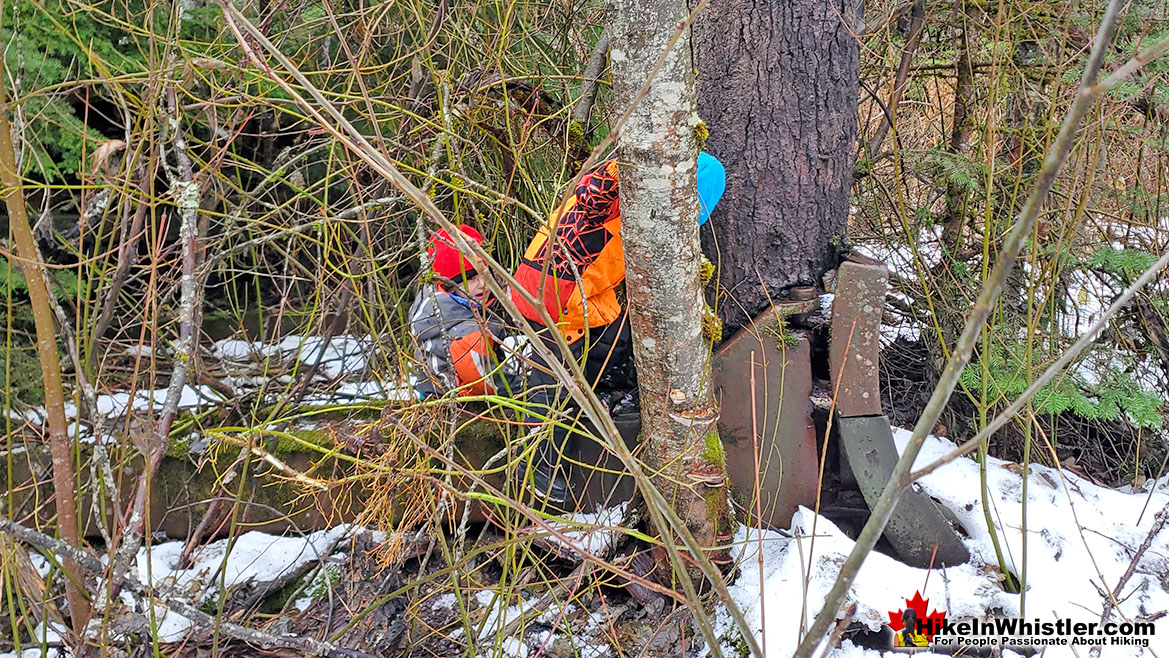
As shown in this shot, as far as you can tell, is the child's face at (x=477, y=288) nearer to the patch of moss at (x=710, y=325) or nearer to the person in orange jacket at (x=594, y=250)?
the person in orange jacket at (x=594, y=250)

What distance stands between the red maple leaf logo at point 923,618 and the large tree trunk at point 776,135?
1067 millimetres

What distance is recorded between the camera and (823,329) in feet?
8.61

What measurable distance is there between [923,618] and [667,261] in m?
1.36

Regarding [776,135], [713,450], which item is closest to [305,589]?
[713,450]

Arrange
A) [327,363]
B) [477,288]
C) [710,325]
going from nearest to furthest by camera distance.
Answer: [710,325] → [477,288] → [327,363]

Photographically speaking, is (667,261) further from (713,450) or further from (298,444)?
(298,444)

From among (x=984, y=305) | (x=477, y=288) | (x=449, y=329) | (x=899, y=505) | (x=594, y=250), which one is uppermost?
(x=984, y=305)

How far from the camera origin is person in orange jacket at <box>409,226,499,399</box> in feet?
8.78

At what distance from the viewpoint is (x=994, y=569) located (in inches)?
95.0

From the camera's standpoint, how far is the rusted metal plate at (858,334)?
2508mm

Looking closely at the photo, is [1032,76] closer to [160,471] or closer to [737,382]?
[737,382]

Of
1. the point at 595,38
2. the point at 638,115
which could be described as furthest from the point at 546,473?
the point at 595,38

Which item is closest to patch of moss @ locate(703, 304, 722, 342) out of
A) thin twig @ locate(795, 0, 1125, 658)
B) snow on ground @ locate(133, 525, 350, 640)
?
thin twig @ locate(795, 0, 1125, 658)

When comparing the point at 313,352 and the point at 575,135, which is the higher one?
the point at 575,135
